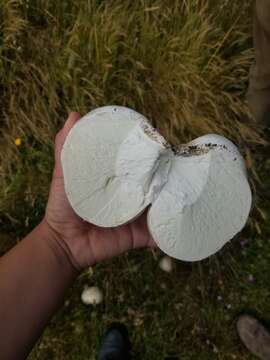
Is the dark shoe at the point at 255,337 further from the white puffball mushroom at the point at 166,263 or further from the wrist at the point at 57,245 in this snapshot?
the wrist at the point at 57,245

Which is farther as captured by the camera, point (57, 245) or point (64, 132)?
point (57, 245)

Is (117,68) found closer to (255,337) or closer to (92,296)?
(92,296)

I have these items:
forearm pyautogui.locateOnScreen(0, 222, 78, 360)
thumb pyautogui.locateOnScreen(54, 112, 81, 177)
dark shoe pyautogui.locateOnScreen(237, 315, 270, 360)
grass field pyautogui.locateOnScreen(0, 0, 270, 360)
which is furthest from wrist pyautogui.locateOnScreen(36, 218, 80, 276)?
dark shoe pyautogui.locateOnScreen(237, 315, 270, 360)

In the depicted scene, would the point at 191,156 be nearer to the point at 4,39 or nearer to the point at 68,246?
the point at 68,246

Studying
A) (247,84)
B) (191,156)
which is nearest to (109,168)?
(191,156)

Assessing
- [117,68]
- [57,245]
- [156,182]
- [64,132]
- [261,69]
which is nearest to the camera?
[156,182]

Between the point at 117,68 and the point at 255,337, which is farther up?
the point at 117,68

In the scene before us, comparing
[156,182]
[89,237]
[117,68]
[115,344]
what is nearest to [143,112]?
[117,68]
